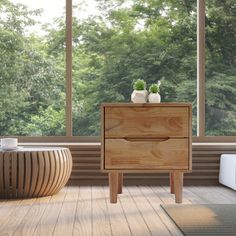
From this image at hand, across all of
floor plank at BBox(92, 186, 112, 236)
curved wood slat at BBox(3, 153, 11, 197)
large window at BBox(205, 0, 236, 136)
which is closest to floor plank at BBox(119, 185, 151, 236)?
floor plank at BBox(92, 186, 112, 236)

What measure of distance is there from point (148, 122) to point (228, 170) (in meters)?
1.05

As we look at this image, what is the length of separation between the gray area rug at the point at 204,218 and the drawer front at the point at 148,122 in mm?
499

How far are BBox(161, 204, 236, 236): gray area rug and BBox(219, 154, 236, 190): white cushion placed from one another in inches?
31.5

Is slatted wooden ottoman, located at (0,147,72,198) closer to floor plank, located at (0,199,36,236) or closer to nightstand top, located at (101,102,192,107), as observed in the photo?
floor plank, located at (0,199,36,236)

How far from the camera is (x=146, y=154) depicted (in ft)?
12.5

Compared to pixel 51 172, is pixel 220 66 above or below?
above

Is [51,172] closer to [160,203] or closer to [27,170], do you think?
[27,170]

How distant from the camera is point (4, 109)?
5.44 meters

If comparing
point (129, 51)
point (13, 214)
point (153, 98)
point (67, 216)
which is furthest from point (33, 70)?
point (67, 216)

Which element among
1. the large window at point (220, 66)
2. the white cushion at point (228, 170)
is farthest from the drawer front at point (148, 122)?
the large window at point (220, 66)

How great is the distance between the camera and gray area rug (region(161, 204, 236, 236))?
9.05 feet

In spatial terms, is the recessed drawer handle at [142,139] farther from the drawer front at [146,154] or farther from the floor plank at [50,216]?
the floor plank at [50,216]

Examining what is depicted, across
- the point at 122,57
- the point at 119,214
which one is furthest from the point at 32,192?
the point at 122,57

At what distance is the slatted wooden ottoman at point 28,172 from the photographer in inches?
153
